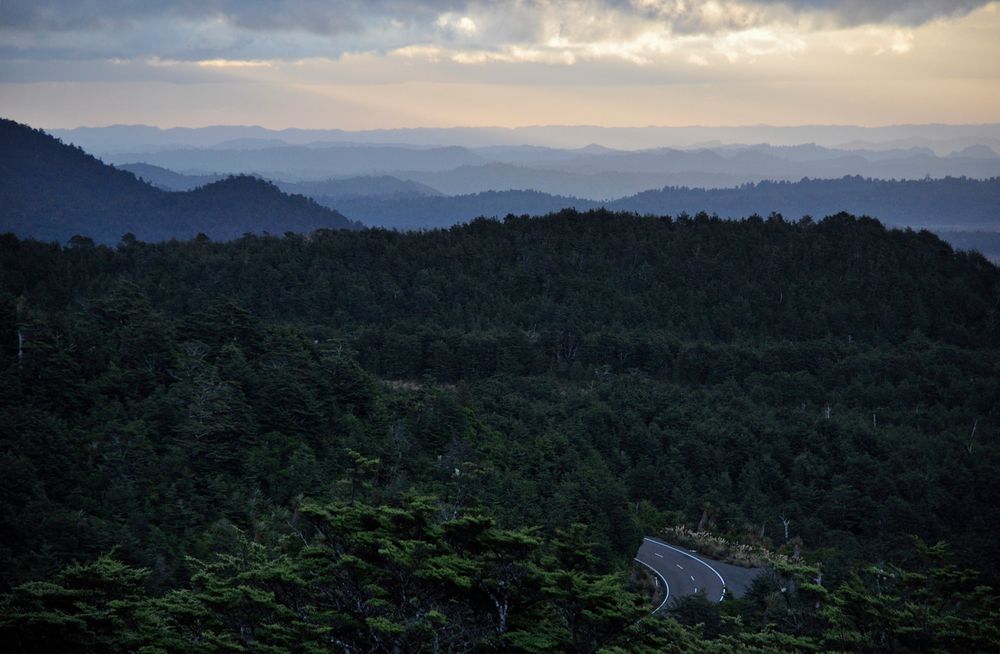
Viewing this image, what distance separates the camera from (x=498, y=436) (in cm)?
3634

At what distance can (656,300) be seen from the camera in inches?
2527

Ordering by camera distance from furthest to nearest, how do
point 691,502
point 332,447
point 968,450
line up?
point 968,450, point 691,502, point 332,447

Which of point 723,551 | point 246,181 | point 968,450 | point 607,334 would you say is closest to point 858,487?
point 968,450

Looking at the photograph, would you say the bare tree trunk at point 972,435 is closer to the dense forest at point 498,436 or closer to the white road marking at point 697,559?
the dense forest at point 498,436

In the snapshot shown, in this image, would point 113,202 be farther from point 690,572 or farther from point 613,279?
point 690,572

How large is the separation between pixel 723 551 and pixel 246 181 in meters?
176

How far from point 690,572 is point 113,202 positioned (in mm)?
169247

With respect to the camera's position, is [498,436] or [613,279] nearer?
[498,436]

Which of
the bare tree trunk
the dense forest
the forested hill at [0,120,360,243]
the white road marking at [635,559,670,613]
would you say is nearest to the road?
the white road marking at [635,559,670,613]

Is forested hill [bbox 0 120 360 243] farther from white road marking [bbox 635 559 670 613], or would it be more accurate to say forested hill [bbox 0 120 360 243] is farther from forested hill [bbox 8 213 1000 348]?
white road marking [bbox 635 559 670 613]

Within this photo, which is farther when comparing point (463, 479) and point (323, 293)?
point (323, 293)

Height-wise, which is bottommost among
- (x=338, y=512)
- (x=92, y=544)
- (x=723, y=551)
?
(x=723, y=551)

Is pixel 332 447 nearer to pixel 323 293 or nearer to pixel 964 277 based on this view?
pixel 323 293

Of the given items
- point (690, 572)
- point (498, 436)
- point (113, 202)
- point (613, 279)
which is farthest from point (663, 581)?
point (113, 202)
